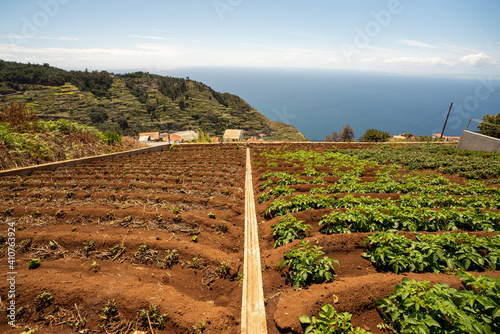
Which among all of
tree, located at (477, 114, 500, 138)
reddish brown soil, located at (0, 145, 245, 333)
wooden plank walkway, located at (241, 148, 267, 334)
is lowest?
wooden plank walkway, located at (241, 148, 267, 334)

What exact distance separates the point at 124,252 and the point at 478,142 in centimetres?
2390

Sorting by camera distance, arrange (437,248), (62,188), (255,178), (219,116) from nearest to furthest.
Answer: (437,248) < (62,188) < (255,178) < (219,116)

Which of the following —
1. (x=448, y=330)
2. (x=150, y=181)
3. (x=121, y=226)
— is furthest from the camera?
(x=150, y=181)

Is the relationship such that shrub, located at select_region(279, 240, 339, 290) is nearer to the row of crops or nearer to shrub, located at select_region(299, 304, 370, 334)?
the row of crops

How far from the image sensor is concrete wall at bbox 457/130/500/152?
14936 millimetres

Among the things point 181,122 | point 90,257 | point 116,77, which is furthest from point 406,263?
point 116,77

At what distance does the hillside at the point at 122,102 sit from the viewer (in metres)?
62.2

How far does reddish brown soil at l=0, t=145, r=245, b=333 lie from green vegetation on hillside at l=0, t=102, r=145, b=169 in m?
2.75

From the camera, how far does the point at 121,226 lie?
4.27 metres

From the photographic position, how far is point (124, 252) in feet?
11.7

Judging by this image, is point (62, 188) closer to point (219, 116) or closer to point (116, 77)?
point (219, 116)

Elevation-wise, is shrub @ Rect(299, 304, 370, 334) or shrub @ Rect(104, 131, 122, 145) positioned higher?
shrub @ Rect(299, 304, 370, 334)

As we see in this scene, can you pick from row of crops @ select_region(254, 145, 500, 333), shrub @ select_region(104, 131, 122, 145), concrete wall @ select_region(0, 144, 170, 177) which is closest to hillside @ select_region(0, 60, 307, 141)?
shrub @ select_region(104, 131, 122, 145)

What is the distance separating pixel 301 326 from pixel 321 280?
2.81 feet
